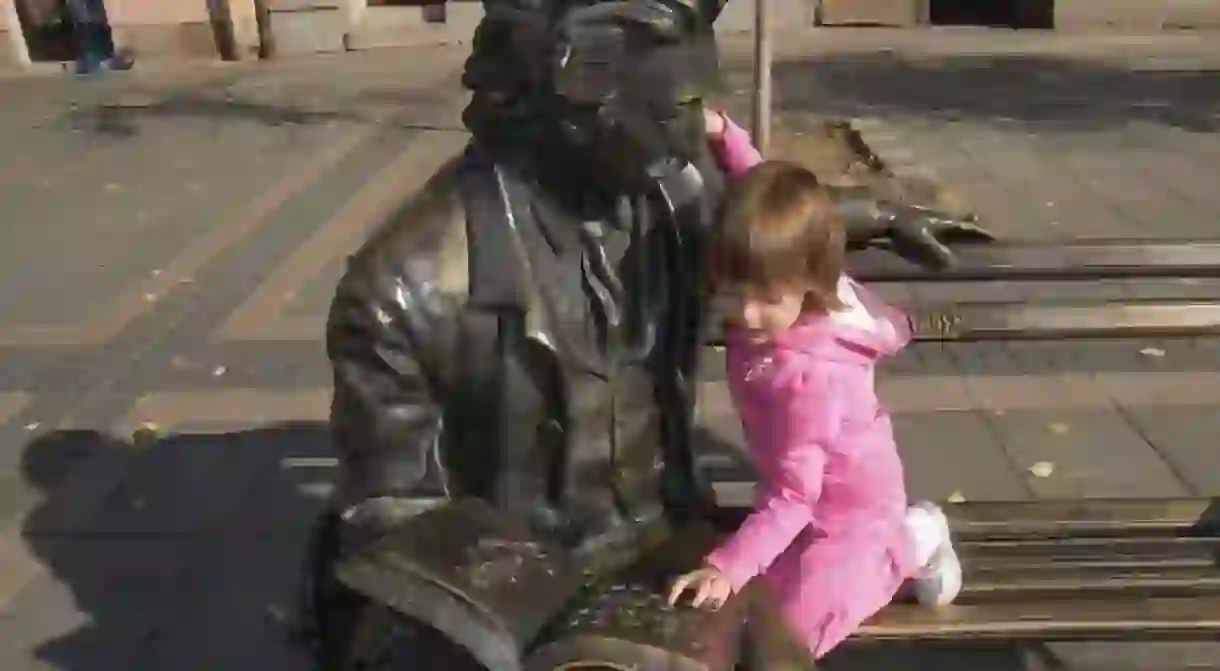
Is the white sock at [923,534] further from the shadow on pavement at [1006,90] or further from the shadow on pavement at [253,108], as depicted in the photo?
the shadow on pavement at [253,108]

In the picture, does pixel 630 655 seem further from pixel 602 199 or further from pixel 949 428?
pixel 949 428

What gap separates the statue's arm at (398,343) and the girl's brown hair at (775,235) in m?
0.44

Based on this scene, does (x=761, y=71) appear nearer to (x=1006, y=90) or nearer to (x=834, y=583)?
(x=834, y=583)

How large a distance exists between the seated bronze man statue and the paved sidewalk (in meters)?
1.45

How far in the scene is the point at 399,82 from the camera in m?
13.6

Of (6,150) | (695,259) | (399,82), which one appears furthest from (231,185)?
(695,259)

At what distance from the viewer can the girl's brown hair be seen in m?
2.10

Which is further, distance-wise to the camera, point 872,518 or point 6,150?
point 6,150

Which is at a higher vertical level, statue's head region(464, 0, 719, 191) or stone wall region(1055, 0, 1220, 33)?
statue's head region(464, 0, 719, 191)

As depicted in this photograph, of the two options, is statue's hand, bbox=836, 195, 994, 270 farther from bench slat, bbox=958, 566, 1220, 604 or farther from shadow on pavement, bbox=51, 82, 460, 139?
shadow on pavement, bbox=51, 82, 460, 139

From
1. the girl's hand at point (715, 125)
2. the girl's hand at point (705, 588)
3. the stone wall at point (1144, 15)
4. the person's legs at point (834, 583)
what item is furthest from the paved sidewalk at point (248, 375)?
the stone wall at point (1144, 15)

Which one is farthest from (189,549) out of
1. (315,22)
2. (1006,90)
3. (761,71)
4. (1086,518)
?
(315,22)

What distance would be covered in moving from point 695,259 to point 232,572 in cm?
213

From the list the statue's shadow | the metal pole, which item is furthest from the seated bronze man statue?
the metal pole
